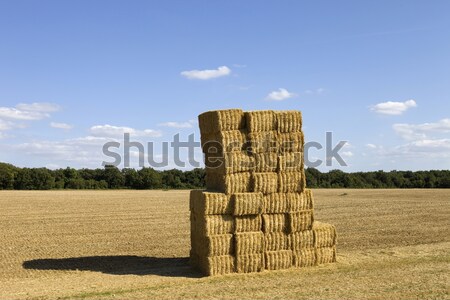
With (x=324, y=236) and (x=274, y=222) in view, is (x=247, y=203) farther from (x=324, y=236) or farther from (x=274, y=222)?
(x=324, y=236)

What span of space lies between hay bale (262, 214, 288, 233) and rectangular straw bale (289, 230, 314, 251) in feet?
1.27

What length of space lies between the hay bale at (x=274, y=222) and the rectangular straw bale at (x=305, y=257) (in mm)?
841

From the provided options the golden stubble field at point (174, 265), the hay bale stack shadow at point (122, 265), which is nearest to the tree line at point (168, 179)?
the golden stubble field at point (174, 265)

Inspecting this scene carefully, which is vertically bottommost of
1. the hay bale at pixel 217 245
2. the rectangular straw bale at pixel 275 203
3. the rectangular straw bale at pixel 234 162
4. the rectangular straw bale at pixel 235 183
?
the hay bale at pixel 217 245

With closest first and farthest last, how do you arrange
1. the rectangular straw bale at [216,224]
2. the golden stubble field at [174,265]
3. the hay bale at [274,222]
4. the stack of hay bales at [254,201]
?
the golden stubble field at [174,265]
the rectangular straw bale at [216,224]
the stack of hay bales at [254,201]
the hay bale at [274,222]

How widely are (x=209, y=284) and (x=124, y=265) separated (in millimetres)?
3344

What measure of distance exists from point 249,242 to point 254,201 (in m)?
1.13

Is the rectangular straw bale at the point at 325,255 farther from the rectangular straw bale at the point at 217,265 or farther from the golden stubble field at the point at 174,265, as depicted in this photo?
the rectangular straw bale at the point at 217,265

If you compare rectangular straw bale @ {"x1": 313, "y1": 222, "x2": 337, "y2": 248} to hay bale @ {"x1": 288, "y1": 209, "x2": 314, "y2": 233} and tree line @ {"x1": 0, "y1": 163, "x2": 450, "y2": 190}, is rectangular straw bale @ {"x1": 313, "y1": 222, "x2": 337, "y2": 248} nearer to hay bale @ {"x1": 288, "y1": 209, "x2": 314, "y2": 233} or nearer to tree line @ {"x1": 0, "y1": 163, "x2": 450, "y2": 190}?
hay bale @ {"x1": 288, "y1": 209, "x2": 314, "y2": 233}

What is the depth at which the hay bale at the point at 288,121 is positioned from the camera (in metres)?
14.5

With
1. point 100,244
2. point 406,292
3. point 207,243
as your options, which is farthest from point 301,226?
point 100,244

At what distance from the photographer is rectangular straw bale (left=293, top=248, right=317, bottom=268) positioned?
14.5 m

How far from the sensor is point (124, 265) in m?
14.6

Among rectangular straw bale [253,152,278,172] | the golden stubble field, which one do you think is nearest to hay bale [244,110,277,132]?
rectangular straw bale [253,152,278,172]
